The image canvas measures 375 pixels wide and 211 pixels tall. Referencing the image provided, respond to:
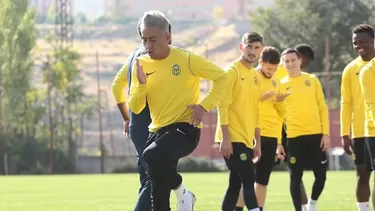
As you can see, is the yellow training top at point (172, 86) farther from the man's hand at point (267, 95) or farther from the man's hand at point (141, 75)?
the man's hand at point (267, 95)

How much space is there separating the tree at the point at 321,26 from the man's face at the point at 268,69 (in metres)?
53.8

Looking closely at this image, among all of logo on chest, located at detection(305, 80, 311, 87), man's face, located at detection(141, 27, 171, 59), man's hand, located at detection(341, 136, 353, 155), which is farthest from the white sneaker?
logo on chest, located at detection(305, 80, 311, 87)

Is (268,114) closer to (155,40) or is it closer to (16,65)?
(155,40)

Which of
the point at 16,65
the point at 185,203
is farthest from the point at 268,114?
the point at 16,65

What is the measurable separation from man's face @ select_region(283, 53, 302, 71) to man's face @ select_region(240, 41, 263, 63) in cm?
161

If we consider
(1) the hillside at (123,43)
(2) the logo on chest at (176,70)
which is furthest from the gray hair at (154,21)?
(1) the hillside at (123,43)

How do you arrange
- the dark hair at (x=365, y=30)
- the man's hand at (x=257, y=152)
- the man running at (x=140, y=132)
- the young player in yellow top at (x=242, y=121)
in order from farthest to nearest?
the man's hand at (x=257, y=152) < the dark hair at (x=365, y=30) < the young player in yellow top at (x=242, y=121) < the man running at (x=140, y=132)

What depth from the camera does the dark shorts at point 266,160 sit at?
13875 millimetres

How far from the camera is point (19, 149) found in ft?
167

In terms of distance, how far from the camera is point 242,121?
12.5 m

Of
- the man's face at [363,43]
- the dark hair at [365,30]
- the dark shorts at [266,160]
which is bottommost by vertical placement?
the dark shorts at [266,160]

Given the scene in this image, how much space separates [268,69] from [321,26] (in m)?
58.0

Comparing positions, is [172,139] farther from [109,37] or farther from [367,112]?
[109,37]

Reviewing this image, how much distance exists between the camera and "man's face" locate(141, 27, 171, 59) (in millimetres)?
9914
